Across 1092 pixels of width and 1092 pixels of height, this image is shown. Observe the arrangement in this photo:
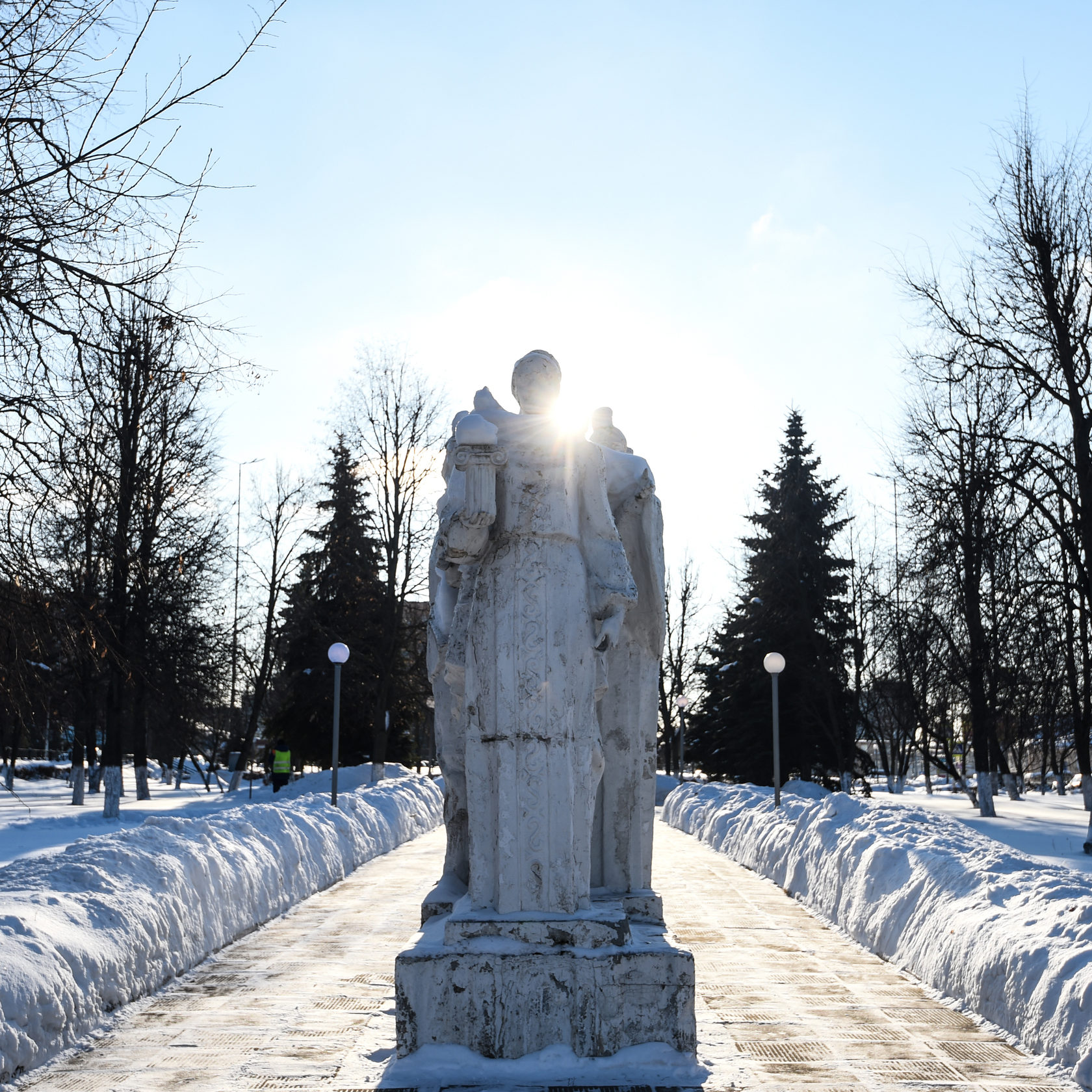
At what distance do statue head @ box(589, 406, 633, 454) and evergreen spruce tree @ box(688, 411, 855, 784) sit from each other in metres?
25.4

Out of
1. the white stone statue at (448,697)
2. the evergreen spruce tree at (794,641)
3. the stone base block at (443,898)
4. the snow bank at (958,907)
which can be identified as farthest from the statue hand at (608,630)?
the evergreen spruce tree at (794,641)

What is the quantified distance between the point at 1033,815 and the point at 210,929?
Answer: 20325 mm

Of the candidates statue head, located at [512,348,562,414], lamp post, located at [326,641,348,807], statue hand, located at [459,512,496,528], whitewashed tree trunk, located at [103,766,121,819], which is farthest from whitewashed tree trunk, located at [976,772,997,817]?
statue hand, located at [459,512,496,528]

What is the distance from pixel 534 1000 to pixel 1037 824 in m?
18.7

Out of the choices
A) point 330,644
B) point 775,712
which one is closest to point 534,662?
point 775,712

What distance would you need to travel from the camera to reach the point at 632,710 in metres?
5.93

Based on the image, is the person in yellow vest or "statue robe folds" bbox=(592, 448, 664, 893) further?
the person in yellow vest

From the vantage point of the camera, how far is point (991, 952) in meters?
6.13

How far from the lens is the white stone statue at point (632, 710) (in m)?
5.90

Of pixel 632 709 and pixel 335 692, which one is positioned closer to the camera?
pixel 632 709

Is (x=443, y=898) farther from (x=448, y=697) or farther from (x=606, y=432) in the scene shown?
(x=606, y=432)

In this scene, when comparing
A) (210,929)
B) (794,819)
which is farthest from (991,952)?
(794,819)

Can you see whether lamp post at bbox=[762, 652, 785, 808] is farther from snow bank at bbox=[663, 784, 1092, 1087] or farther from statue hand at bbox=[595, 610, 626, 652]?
statue hand at bbox=[595, 610, 626, 652]

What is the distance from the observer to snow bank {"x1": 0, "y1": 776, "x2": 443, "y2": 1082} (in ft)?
17.3
